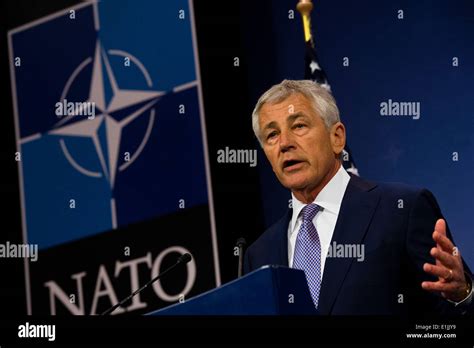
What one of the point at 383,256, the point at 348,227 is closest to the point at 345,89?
the point at 348,227

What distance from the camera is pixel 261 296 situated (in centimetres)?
250

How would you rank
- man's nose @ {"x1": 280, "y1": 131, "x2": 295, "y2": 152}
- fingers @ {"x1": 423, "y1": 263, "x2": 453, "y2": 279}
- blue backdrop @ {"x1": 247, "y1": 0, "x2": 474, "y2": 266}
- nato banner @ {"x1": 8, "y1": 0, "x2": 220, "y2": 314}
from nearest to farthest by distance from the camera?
fingers @ {"x1": 423, "y1": 263, "x2": 453, "y2": 279} → man's nose @ {"x1": 280, "y1": 131, "x2": 295, "y2": 152} → blue backdrop @ {"x1": 247, "y1": 0, "x2": 474, "y2": 266} → nato banner @ {"x1": 8, "y1": 0, "x2": 220, "y2": 314}

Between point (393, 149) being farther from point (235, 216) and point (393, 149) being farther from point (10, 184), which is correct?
point (10, 184)

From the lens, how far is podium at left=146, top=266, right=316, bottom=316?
8.09ft

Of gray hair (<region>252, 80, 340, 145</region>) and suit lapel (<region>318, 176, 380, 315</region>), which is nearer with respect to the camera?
suit lapel (<region>318, 176, 380, 315</region>)

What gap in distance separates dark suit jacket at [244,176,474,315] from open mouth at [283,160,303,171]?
21cm

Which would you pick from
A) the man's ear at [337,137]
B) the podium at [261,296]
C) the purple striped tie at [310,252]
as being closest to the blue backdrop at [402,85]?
the man's ear at [337,137]

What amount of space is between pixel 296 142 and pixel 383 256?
560 mm

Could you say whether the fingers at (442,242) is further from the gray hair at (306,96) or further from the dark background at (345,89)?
the dark background at (345,89)

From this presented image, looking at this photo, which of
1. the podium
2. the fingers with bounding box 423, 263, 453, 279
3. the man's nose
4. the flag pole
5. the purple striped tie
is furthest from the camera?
the flag pole

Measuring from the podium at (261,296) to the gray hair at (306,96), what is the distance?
0.96 metres

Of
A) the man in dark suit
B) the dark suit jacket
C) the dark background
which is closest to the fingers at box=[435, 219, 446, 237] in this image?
the man in dark suit

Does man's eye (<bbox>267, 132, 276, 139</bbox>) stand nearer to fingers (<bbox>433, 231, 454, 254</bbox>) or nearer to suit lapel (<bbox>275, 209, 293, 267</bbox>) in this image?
suit lapel (<bbox>275, 209, 293, 267</bbox>)

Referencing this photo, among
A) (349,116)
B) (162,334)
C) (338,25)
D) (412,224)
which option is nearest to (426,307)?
(412,224)
